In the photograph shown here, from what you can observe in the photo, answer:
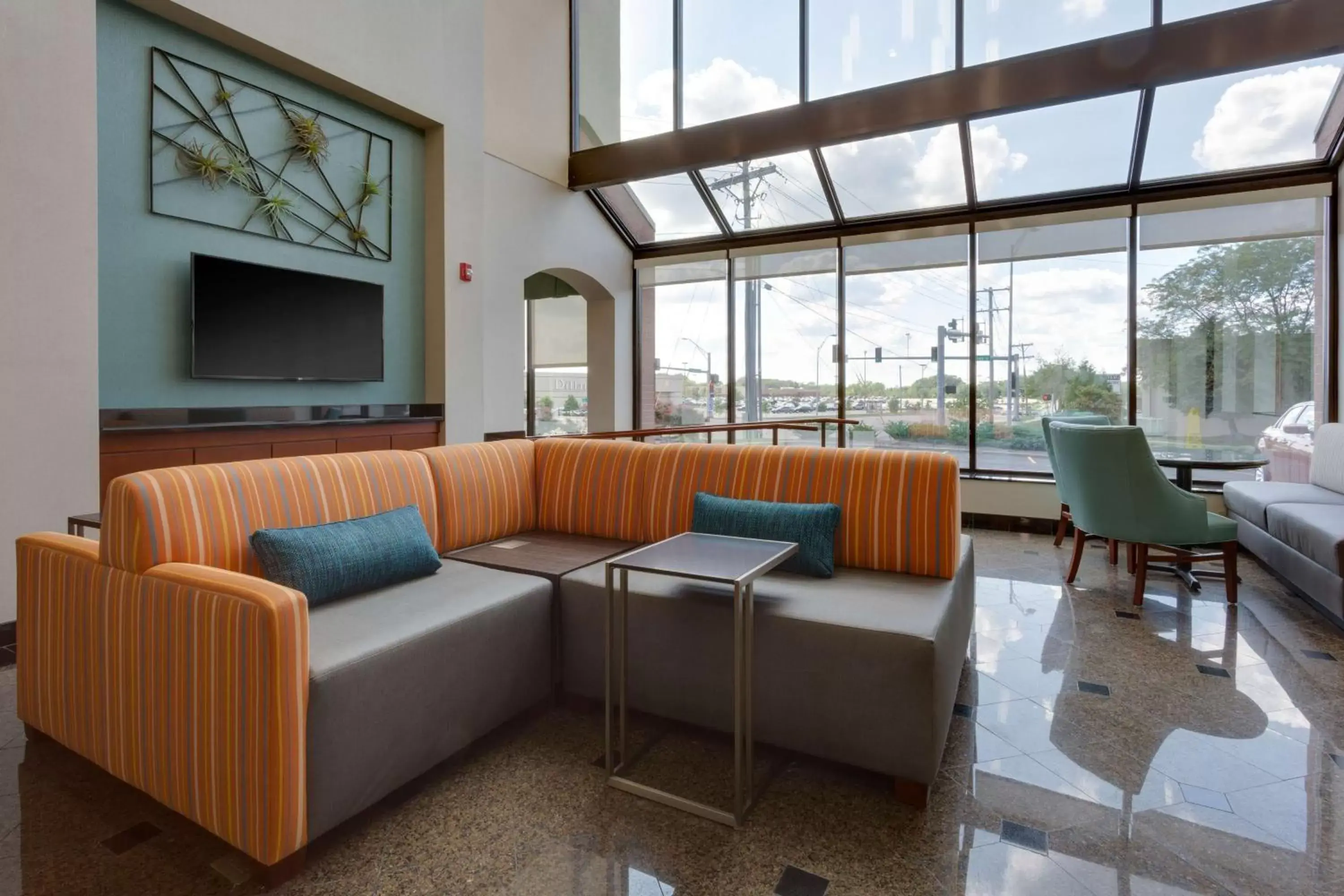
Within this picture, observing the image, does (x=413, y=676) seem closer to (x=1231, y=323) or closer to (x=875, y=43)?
(x=875, y=43)

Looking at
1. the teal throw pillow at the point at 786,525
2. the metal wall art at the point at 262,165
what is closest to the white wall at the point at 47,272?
the metal wall art at the point at 262,165

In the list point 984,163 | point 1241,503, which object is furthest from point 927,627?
point 984,163

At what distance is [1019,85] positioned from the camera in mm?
4645

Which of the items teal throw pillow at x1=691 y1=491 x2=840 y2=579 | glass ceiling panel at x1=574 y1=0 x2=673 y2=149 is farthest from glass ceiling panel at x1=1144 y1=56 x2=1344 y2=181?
teal throw pillow at x1=691 y1=491 x2=840 y2=579

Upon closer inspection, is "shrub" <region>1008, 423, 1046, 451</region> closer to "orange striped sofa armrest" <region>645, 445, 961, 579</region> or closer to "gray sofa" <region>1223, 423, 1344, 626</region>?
"gray sofa" <region>1223, 423, 1344, 626</region>

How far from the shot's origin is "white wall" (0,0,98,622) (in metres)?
2.91

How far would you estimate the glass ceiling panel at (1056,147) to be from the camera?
5.04 m

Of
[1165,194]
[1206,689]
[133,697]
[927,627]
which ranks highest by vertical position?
[1165,194]

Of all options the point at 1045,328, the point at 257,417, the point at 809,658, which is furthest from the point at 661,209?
the point at 809,658

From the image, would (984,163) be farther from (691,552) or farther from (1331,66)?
(691,552)

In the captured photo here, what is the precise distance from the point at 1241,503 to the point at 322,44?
21.8ft

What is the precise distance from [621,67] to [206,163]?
432 cm

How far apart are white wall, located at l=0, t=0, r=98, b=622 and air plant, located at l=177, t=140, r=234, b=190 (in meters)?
0.45

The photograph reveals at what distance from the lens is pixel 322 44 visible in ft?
13.7
